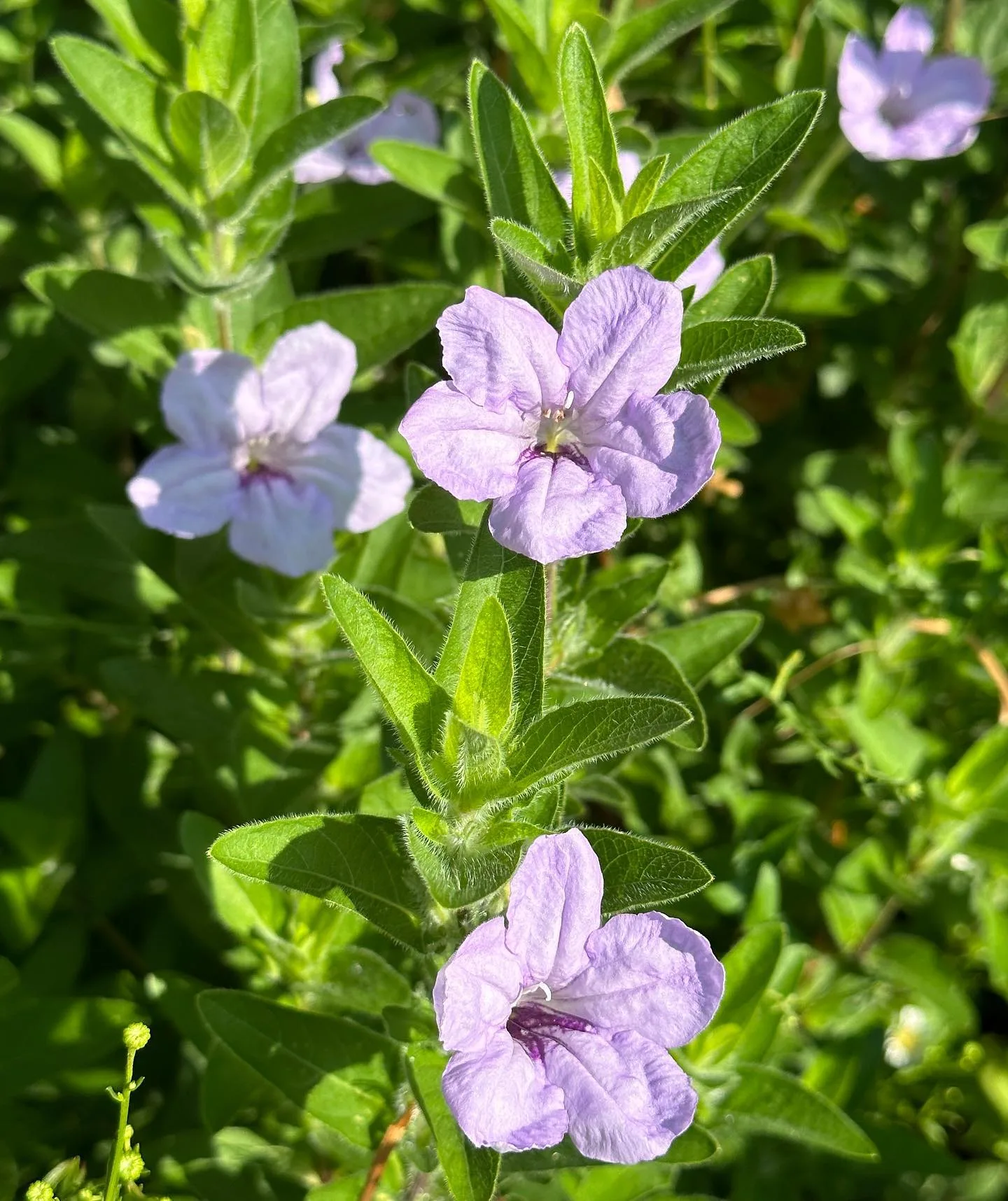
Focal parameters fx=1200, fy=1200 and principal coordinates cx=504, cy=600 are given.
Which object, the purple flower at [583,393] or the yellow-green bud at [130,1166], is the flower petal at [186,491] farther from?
the yellow-green bud at [130,1166]

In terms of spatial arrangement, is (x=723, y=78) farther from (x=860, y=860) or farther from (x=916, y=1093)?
(x=916, y=1093)

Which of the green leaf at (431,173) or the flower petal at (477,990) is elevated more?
the green leaf at (431,173)

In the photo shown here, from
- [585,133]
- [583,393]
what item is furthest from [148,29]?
[583,393]

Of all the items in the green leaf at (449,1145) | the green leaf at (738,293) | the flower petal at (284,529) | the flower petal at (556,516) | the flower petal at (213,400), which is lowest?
the green leaf at (449,1145)

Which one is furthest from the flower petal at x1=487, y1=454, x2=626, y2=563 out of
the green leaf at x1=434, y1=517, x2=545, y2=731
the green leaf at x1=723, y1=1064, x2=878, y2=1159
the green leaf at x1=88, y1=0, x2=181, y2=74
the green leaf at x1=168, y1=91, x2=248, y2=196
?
the green leaf at x1=88, y1=0, x2=181, y2=74

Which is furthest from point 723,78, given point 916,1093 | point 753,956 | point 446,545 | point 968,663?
point 916,1093

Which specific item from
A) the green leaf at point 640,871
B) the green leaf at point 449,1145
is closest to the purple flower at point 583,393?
the green leaf at point 640,871

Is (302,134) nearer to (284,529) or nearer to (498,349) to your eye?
(284,529)

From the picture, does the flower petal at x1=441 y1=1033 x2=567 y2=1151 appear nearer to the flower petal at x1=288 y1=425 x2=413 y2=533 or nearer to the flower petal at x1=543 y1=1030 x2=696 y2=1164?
the flower petal at x1=543 y1=1030 x2=696 y2=1164
